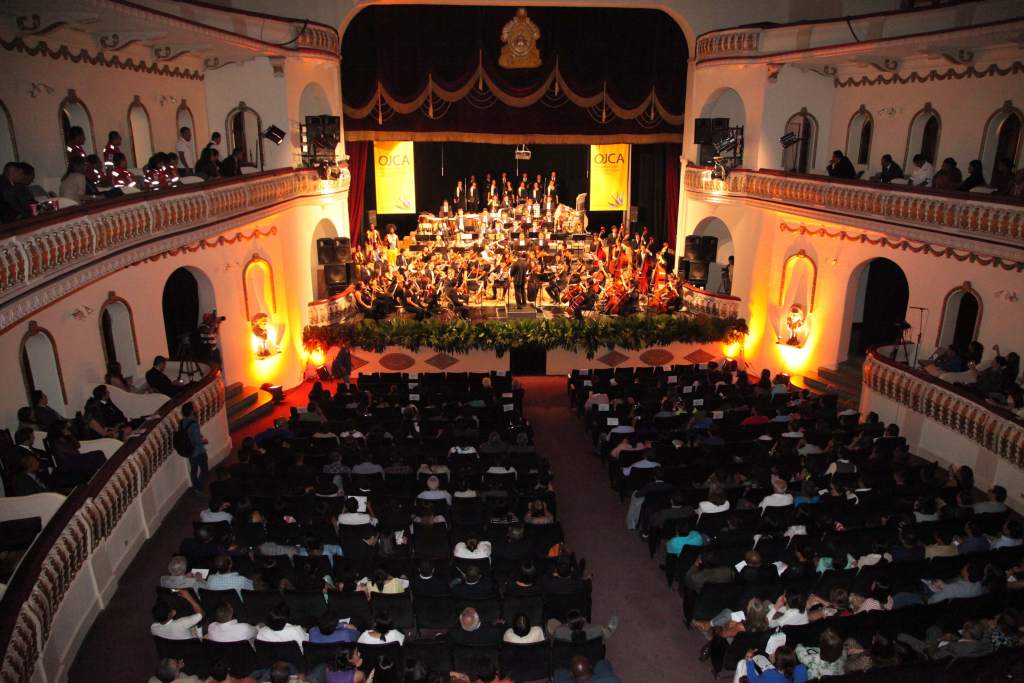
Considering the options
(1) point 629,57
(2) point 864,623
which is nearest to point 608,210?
(1) point 629,57

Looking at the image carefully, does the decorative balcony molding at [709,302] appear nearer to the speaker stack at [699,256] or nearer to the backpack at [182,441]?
the speaker stack at [699,256]

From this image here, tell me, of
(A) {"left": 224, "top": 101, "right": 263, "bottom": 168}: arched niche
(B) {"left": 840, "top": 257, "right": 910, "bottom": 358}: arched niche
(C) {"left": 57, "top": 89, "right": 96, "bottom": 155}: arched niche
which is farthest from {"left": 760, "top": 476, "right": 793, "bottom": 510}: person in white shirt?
(A) {"left": 224, "top": 101, "right": 263, "bottom": 168}: arched niche

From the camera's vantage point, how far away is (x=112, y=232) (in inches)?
435

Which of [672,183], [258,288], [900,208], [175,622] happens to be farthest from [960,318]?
[175,622]

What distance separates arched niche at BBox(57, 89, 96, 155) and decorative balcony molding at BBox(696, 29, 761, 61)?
49.8 feet

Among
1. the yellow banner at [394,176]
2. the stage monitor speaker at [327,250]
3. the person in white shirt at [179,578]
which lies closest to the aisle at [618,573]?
the person in white shirt at [179,578]

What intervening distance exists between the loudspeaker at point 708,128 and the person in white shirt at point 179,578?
56.0 feet

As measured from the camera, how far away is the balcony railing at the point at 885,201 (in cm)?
1279

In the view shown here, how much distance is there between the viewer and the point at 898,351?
1641 centimetres

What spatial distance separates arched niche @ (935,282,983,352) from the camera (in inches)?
579

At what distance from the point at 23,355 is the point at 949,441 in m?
15.1

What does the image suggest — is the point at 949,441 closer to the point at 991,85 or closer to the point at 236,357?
the point at 991,85

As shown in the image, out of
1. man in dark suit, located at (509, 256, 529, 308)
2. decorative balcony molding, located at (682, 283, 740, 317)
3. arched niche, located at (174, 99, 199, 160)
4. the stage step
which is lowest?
the stage step

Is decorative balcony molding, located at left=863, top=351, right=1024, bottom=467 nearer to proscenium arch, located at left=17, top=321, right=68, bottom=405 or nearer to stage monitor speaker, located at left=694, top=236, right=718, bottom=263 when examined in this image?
stage monitor speaker, located at left=694, top=236, right=718, bottom=263
